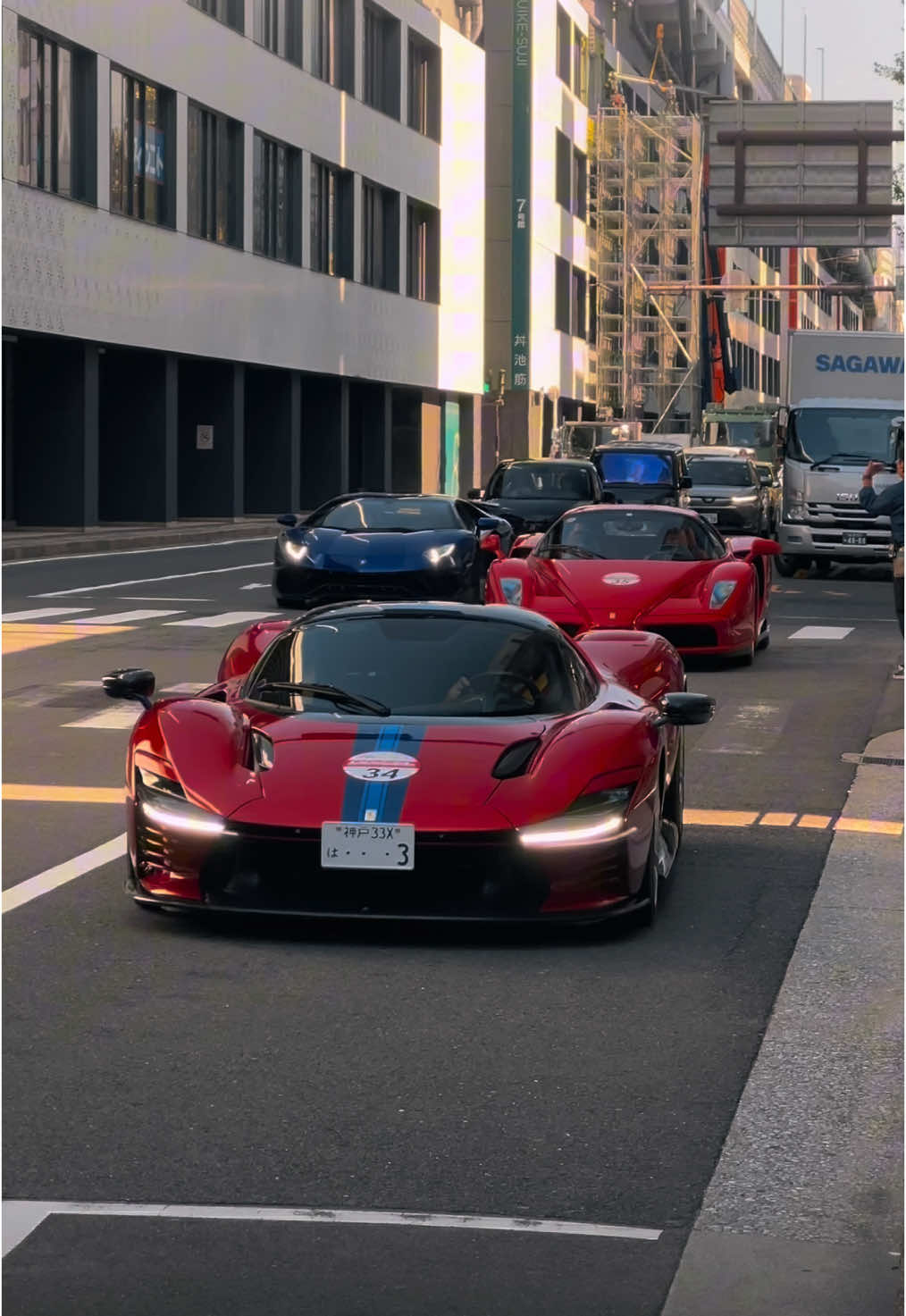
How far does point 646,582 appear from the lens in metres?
17.2

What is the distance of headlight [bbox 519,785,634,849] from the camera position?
754 centimetres

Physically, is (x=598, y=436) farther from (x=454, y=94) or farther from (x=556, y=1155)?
(x=556, y=1155)

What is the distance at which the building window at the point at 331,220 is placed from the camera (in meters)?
56.4

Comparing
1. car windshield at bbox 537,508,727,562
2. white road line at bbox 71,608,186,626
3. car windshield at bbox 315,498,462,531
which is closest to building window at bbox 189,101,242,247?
car windshield at bbox 315,498,462,531

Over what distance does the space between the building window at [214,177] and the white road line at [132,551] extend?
24.1 ft

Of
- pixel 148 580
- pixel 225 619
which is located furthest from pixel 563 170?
pixel 225 619

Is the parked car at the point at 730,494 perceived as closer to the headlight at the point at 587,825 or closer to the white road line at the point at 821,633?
the white road line at the point at 821,633

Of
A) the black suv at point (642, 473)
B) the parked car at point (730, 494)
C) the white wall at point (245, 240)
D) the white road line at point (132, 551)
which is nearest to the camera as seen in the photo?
the white road line at point (132, 551)

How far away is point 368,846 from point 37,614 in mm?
15479

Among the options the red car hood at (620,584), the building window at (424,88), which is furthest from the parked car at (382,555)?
the building window at (424,88)

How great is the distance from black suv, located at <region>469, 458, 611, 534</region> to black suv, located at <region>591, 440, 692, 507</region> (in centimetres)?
344

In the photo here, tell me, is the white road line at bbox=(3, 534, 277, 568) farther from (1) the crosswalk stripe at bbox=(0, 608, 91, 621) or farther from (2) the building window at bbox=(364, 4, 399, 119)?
(2) the building window at bbox=(364, 4, 399, 119)

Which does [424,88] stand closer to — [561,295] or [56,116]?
[561,295]

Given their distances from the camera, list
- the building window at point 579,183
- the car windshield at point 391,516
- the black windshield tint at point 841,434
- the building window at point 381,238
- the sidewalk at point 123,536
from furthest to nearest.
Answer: the building window at point 579,183, the building window at point 381,238, the sidewalk at point 123,536, the black windshield tint at point 841,434, the car windshield at point 391,516
